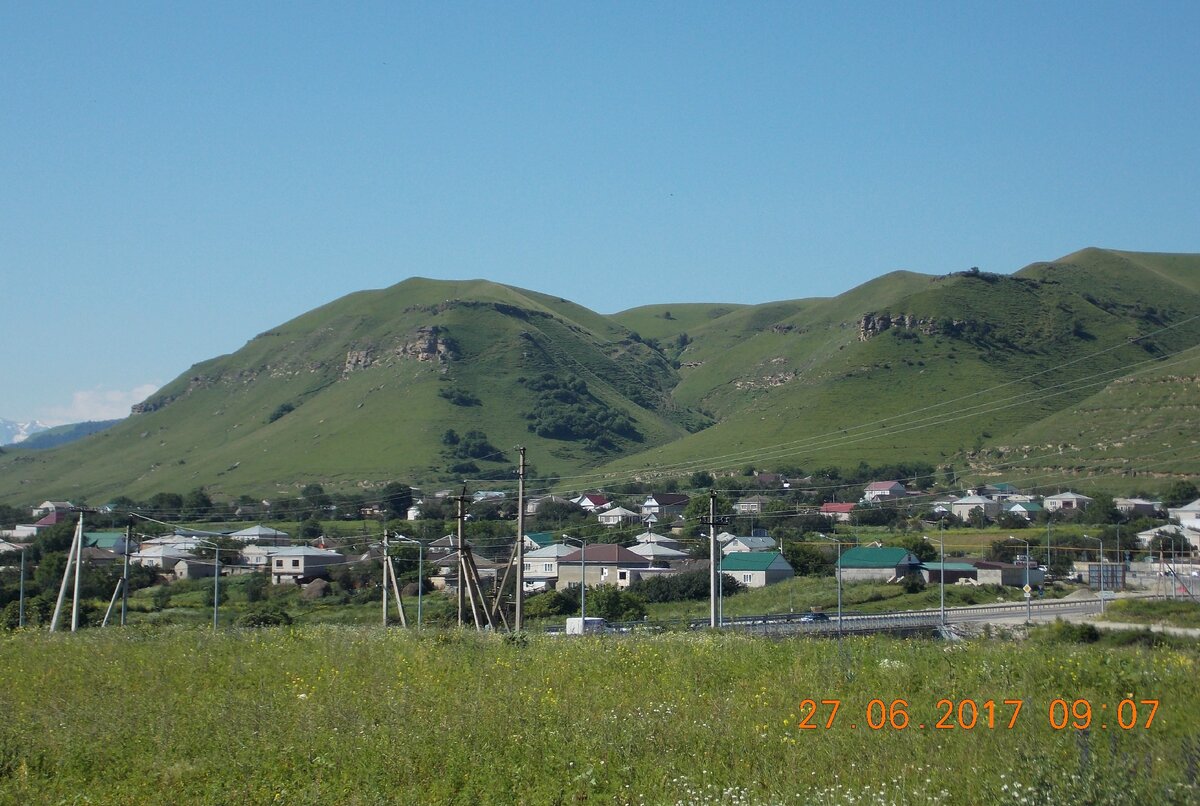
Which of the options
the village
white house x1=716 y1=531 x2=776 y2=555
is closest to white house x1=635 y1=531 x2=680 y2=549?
the village

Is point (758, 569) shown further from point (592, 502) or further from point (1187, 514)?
point (592, 502)

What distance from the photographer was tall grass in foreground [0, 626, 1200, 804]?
10477 mm

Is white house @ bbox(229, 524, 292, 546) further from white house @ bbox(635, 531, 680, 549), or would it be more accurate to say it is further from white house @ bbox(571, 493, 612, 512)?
white house @ bbox(571, 493, 612, 512)

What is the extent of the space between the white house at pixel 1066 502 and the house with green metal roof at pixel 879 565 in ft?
120

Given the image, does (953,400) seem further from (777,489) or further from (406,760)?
(406,760)

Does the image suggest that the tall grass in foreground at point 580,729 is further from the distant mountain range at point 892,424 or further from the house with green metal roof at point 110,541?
the distant mountain range at point 892,424

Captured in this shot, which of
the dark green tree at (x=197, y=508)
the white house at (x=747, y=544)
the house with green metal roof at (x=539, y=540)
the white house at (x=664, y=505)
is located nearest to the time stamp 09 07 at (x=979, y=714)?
the white house at (x=747, y=544)

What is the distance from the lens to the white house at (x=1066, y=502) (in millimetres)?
103375

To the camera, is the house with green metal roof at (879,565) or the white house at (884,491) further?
the white house at (884,491)

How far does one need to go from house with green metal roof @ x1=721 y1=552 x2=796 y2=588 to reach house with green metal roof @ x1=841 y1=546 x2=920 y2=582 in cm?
379

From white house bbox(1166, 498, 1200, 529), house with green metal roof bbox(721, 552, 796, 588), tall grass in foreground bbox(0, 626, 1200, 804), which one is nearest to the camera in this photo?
tall grass in foreground bbox(0, 626, 1200, 804)

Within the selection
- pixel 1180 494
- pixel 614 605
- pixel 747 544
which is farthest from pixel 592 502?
pixel 614 605

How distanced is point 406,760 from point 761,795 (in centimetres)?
350

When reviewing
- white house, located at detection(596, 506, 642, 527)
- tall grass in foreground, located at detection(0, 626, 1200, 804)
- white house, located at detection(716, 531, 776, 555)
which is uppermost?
white house, located at detection(596, 506, 642, 527)
